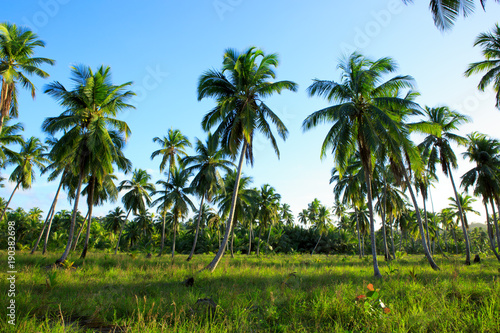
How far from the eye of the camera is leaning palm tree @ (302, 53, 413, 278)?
12016 mm

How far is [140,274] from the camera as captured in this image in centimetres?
1012

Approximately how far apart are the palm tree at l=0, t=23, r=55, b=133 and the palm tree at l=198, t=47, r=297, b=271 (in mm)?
9826

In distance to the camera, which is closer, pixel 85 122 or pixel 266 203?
pixel 85 122

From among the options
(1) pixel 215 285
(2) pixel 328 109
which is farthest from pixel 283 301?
(2) pixel 328 109

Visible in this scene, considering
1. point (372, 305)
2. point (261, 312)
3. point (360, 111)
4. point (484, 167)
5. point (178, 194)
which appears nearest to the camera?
point (372, 305)

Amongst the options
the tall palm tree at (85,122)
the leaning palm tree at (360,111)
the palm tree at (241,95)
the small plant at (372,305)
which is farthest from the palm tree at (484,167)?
the tall palm tree at (85,122)

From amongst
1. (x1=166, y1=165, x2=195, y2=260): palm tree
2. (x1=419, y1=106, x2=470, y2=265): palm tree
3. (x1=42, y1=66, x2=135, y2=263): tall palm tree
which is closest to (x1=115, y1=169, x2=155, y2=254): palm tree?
(x1=166, y1=165, x2=195, y2=260): palm tree

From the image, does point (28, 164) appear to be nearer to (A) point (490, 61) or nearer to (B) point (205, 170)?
(B) point (205, 170)

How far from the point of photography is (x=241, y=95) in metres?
14.4

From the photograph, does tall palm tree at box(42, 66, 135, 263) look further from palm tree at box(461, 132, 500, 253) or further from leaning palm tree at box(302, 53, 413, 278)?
palm tree at box(461, 132, 500, 253)

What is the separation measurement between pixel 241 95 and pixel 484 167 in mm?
21847

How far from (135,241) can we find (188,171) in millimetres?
31911

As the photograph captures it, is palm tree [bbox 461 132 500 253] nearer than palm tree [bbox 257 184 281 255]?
Yes

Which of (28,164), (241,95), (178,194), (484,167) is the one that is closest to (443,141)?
(484,167)
